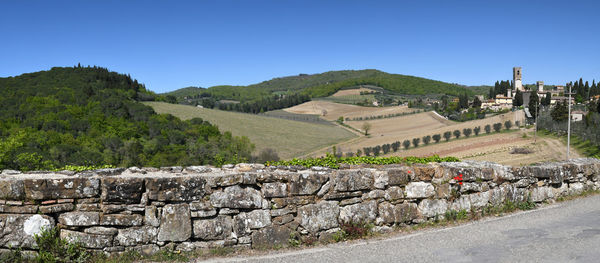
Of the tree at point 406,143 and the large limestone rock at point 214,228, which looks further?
the tree at point 406,143

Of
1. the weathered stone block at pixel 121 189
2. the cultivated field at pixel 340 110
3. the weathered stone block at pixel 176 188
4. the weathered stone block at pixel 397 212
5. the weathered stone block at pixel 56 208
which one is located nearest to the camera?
the weathered stone block at pixel 56 208

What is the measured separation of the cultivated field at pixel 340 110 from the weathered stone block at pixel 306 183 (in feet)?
379

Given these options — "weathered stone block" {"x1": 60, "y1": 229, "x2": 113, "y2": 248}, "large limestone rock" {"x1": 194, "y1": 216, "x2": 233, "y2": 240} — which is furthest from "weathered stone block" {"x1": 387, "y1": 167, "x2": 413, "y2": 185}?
"weathered stone block" {"x1": 60, "y1": 229, "x2": 113, "y2": 248}

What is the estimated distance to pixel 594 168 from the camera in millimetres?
11195

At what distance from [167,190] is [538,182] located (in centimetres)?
872

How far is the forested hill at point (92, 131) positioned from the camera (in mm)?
50984

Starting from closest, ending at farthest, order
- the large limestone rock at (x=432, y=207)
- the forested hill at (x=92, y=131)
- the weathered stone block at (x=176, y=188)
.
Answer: the weathered stone block at (x=176, y=188) < the large limestone rock at (x=432, y=207) < the forested hill at (x=92, y=131)

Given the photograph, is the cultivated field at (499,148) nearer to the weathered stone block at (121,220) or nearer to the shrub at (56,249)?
the weathered stone block at (121,220)

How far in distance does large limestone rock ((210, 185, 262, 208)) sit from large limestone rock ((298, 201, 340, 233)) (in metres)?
0.85

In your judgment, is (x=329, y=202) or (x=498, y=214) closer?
(x=329, y=202)

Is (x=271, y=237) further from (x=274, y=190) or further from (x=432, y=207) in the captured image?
(x=432, y=207)

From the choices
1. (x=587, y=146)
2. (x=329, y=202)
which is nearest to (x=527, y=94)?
(x=587, y=146)

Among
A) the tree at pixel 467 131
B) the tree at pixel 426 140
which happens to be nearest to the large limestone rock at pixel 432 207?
the tree at pixel 426 140

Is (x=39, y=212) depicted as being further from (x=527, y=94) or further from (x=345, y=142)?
(x=527, y=94)
